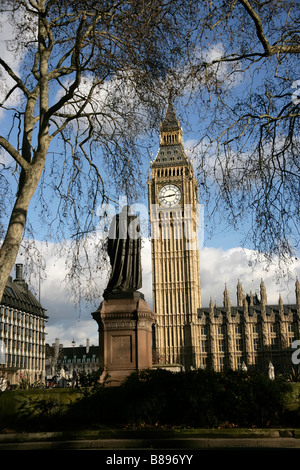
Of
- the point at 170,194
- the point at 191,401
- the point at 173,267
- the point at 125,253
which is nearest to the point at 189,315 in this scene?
the point at 173,267

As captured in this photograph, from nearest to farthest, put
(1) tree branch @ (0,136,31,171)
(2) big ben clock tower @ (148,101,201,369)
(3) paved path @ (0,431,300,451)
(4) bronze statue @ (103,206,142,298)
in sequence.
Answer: (3) paved path @ (0,431,300,451) < (1) tree branch @ (0,136,31,171) < (4) bronze statue @ (103,206,142,298) < (2) big ben clock tower @ (148,101,201,369)

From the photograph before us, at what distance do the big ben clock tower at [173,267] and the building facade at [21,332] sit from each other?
2160 centimetres

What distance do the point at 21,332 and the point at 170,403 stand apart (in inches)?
3329

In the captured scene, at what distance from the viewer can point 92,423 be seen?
10.3 meters

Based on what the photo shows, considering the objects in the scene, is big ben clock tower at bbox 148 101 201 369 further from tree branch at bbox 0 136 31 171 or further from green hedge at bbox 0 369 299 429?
green hedge at bbox 0 369 299 429

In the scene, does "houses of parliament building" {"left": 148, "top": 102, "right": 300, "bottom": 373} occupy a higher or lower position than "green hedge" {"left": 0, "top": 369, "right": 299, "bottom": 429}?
higher

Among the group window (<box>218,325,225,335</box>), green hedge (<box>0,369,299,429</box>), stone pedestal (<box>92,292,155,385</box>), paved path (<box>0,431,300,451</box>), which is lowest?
paved path (<box>0,431,300,451</box>)

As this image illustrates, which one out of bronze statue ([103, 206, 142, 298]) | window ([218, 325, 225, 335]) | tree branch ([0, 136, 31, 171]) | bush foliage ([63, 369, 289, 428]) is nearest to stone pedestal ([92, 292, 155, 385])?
bronze statue ([103, 206, 142, 298])

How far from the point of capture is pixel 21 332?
90.9m

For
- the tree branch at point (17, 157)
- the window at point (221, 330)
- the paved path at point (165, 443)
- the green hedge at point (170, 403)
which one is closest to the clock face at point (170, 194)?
the window at point (221, 330)

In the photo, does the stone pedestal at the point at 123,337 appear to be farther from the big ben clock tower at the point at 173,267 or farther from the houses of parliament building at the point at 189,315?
the houses of parliament building at the point at 189,315

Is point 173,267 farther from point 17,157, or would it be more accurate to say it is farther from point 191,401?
point 191,401

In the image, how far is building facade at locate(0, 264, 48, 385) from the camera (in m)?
81.4
